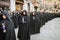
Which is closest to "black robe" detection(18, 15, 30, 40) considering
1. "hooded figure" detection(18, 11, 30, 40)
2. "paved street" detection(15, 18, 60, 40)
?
"hooded figure" detection(18, 11, 30, 40)

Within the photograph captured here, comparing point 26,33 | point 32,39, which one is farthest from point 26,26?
point 32,39

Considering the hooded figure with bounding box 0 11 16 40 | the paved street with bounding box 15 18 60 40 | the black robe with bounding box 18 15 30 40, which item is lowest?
the paved street with bounding box 15 18 60 40

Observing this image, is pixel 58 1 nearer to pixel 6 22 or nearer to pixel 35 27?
pixel 35 27

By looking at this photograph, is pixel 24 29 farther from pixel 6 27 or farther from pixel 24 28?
pixel 6 27

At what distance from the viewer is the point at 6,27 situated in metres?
6.04

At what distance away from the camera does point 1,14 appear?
229 inches

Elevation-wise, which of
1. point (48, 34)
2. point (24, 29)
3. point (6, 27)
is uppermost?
point (6, 27)

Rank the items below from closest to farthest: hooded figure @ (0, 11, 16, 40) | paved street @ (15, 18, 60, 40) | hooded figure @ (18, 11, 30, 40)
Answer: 1. hooded figure @ (0, 11, 16, 40)
2. hooded figure @ (18, 11, 30, 40)
3. paved street @ (15, 18, 60, 40)

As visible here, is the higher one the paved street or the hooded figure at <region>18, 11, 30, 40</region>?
the hooded figure at <region>18, 11, 30, 40</region>

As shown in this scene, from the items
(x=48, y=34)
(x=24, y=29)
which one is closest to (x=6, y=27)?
(x=24, y=29)

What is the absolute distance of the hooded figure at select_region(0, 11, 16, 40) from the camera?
19.2 ft

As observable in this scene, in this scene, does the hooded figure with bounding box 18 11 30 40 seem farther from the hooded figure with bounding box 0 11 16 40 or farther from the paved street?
the hooded figure with bounding box 0 11 16 40

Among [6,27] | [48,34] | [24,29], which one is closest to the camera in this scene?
[6,27]

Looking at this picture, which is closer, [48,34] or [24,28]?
[24,28]
